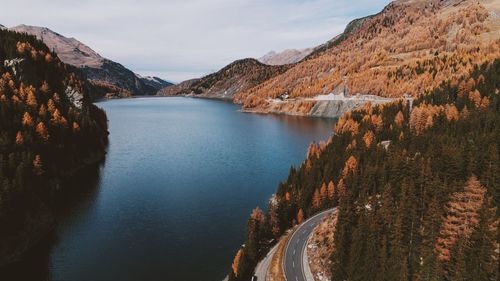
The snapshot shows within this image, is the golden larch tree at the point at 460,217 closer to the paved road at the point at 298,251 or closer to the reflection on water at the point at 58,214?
the paved road at the point at 298,251

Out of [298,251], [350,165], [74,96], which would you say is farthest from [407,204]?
[74,96]

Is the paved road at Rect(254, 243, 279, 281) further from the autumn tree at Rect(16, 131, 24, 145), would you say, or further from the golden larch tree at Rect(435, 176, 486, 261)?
the autumn tree at Rect(16, 131, 24, 145)

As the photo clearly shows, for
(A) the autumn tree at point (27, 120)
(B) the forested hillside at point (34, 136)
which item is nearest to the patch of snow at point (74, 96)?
(B) the forested hillside at point (34, 136)

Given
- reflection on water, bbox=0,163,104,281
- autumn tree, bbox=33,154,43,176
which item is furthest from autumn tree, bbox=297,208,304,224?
autumn tree, bbox=33,154,43,176

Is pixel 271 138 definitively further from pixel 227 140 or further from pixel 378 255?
pixel 378 255

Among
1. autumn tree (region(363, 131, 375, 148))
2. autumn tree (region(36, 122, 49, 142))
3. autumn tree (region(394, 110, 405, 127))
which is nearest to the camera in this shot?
autumn tree (region(36, 122, 49, 142))
